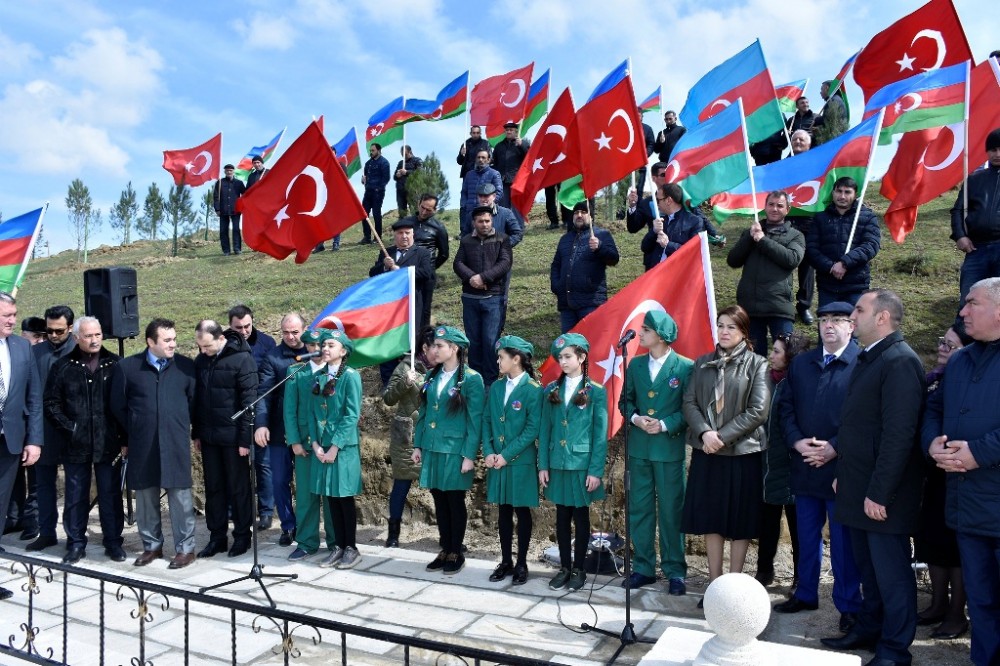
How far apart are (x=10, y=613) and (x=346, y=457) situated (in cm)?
279

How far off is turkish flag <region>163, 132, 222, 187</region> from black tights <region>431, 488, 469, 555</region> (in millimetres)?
15967

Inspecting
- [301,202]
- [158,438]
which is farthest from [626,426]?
[158,438]

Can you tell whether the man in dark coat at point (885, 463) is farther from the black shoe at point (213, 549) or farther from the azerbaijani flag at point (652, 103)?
the azerbaijani flag at point (652, 103)

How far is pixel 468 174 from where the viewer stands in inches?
512

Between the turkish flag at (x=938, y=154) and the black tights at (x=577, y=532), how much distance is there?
171 inches

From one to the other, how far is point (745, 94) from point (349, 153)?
10591 mm

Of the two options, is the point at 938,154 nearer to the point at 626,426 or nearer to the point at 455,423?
the point at 626,426

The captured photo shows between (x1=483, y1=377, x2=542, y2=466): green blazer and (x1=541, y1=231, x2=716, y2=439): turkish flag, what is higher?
(x1=541, y1=231, x2=716, y2=439): turkish flag

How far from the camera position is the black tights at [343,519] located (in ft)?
23.8

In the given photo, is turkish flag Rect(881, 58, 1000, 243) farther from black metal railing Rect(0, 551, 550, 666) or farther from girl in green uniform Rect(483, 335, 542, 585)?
black metal railing Rect(0, 551, 550, 666)

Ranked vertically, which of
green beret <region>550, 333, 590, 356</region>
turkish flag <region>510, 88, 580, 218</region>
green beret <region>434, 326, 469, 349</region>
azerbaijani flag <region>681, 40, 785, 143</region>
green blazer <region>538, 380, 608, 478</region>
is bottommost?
green blazer <region>538, 380, 608, 478</region>

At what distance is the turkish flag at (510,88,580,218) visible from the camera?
812 centimetres

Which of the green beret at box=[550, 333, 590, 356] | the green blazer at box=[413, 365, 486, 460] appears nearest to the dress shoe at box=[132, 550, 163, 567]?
the green blazer at box=[413, 365, 486, 460]

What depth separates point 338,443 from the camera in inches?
281
